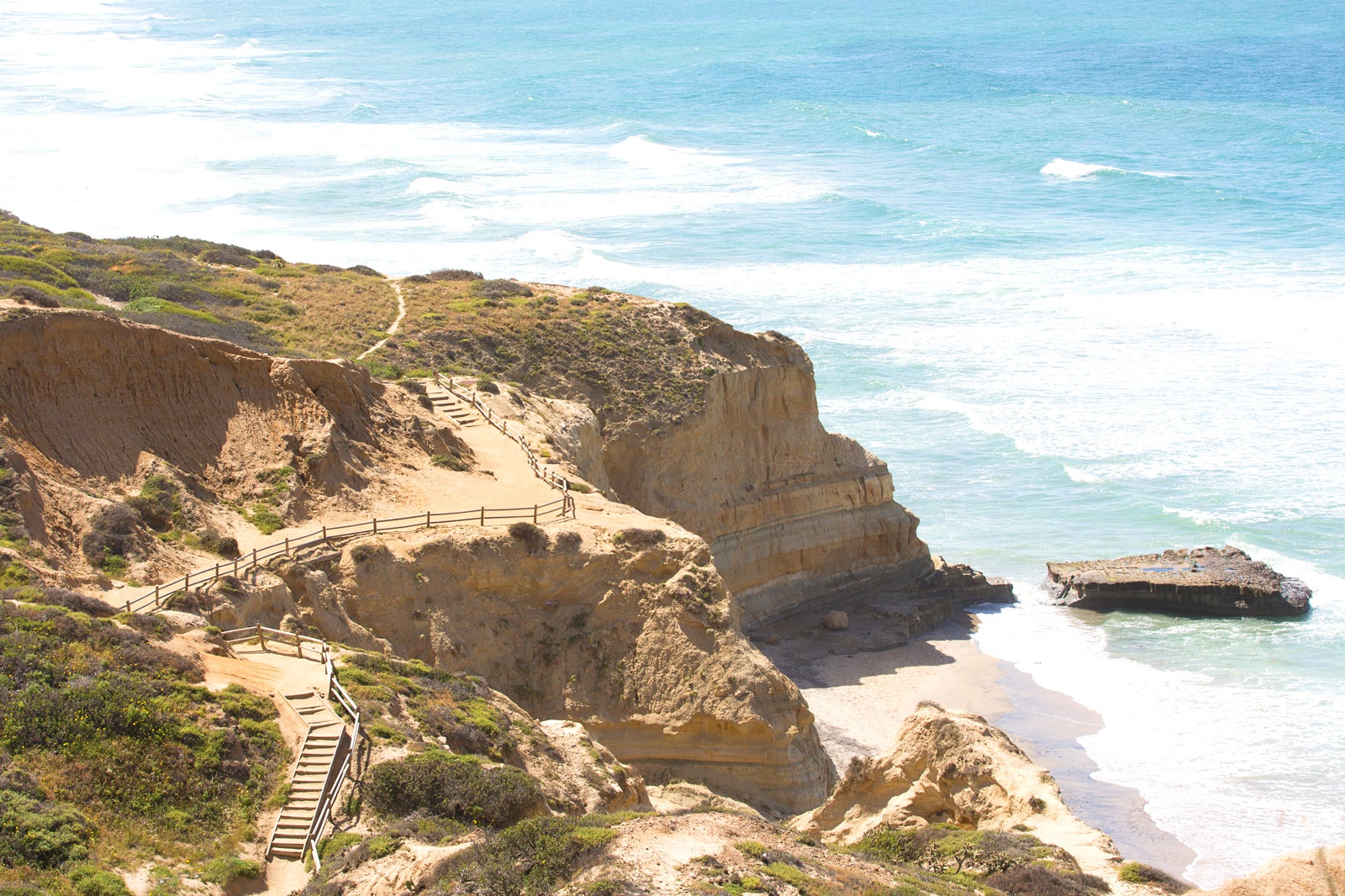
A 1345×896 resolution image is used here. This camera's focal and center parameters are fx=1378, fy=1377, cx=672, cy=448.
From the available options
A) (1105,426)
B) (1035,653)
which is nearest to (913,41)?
(1105,426)

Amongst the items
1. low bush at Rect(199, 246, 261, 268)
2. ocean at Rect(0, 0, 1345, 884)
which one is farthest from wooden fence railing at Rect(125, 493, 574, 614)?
low bush at Rect(199, 246, 261, 268)

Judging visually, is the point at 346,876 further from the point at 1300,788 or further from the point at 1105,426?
the point at 1105,426

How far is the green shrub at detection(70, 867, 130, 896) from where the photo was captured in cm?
1655

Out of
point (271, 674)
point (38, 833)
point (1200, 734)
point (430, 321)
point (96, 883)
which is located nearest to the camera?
point (96, 883)

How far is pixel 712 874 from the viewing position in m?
16.9

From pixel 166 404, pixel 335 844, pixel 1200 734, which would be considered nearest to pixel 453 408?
pixel 166 404

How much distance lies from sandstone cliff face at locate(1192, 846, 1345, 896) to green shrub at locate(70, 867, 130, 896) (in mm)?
12729

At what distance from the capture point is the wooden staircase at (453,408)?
125 feet

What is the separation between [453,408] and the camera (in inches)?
1526

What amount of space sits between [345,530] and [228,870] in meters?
11.8

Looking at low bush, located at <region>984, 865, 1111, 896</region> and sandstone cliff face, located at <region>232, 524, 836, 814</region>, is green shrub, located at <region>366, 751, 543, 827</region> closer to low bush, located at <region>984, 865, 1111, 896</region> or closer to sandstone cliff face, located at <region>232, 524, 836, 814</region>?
low bush, located at <region>984, 865, 1111, 896</region>

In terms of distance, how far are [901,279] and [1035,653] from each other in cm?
4439

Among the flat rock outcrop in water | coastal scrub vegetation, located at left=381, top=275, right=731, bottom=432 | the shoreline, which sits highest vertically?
coastal scrub vegetation, located at left=381, top=275, right=731, bottom=432

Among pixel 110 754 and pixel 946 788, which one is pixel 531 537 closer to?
pixel 946 788
